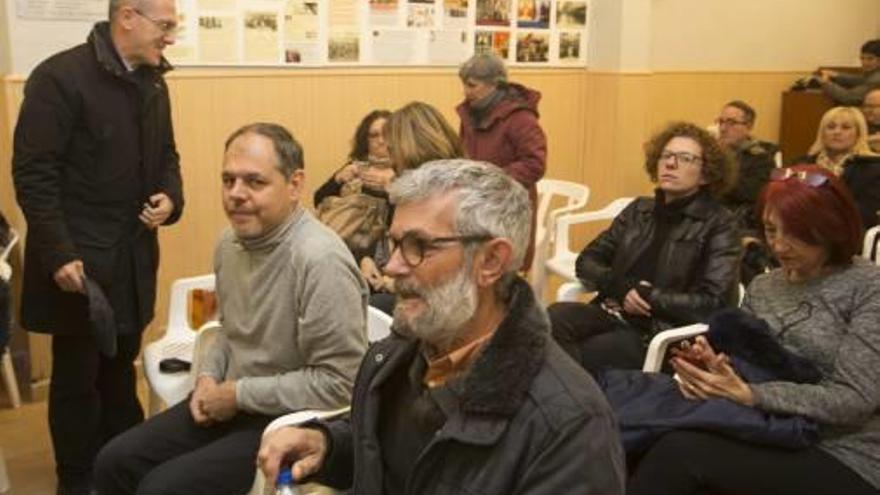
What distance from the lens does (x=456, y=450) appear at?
1354 millimetres

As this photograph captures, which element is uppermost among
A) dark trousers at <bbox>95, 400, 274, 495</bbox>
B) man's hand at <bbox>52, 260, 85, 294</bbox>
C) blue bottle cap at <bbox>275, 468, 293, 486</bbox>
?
man's hand at <bbox>52, 260, 85, 294</bbox>

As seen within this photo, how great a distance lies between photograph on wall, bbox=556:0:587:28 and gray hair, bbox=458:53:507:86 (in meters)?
1.36

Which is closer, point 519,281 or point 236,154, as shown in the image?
point 519,281

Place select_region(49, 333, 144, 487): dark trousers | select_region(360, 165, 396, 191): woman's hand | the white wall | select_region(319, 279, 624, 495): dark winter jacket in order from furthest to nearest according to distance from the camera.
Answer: the white wall < select_region(360, 165, 396, 191): woman's hand < select_region(49, 333, 144, 487): dark trousers < select_region(319, 279, 624, 495): dark winter jacket

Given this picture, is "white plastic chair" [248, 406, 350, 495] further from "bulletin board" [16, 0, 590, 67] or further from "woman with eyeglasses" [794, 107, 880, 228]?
"woman with eyeglasses" [794, 107, 880, 228]

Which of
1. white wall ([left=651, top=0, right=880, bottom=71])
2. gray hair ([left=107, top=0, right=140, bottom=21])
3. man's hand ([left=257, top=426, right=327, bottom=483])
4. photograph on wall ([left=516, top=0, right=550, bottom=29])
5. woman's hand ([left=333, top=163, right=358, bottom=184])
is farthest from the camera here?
white wall ([left=651, top=0, right=880, bottom=71])

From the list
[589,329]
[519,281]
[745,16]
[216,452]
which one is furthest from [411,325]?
[745,16]

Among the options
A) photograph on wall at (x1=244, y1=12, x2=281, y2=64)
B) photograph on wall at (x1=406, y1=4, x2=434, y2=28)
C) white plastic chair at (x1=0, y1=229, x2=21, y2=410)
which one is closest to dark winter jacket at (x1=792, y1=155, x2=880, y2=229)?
photograph on wall at (x1=406, y1=4, x2=434, y2=28)

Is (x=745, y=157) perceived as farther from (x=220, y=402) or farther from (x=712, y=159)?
(x=220, y=402)

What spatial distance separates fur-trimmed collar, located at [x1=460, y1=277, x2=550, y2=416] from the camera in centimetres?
132

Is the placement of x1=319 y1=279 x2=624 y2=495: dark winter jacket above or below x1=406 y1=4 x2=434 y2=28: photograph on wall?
below

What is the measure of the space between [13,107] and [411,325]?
96.8 inches

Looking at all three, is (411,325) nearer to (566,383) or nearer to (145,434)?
(566,383)

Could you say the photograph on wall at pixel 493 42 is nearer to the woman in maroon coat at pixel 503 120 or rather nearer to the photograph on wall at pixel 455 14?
the photograph on wall at pixel 455 14
